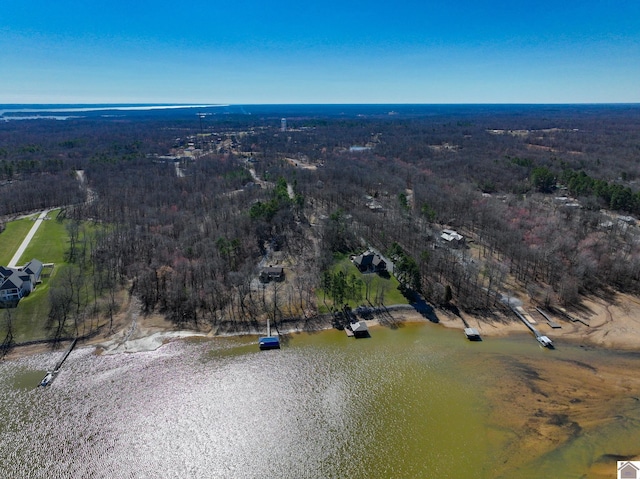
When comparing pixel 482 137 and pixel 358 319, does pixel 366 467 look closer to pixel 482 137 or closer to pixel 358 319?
pixel 358 319

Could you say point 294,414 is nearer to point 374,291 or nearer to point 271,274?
point 374,291

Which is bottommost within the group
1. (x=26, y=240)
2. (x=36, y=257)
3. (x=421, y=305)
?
(x=421, y=305)

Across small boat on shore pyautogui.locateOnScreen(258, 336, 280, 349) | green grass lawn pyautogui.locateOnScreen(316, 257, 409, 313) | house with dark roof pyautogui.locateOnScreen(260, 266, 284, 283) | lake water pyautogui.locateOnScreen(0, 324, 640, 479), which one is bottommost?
lake water pyautogui.locateOnScreen(0, 324, 640, 479)

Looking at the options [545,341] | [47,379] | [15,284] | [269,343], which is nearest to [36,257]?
[15,284]

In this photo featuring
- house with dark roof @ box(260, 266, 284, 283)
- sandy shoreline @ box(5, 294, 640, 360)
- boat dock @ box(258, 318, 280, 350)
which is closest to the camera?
boat dock @ box(258, 318, 280, 350)

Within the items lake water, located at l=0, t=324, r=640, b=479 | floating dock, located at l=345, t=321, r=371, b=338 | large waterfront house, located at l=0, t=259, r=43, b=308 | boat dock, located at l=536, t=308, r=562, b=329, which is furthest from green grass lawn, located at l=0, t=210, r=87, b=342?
boat dock, located at l=536, t=308, r=562, b=329

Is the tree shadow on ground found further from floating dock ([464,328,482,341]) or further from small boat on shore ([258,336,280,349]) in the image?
small boat on shore ([258,336,280,349])
